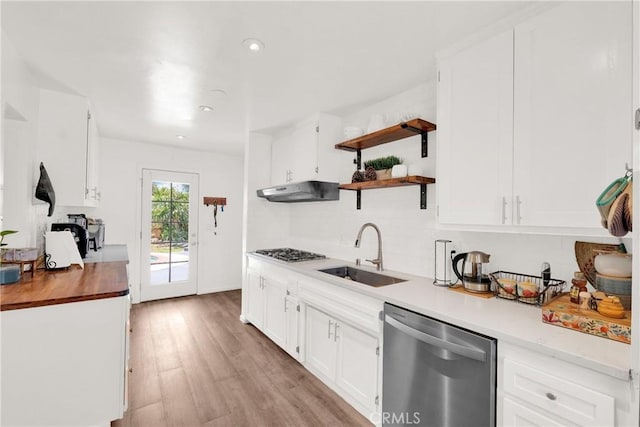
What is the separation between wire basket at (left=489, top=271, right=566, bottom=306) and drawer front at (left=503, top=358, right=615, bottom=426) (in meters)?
0.50

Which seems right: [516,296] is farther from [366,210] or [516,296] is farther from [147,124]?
[147,124]

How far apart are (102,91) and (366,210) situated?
2511 millimetres

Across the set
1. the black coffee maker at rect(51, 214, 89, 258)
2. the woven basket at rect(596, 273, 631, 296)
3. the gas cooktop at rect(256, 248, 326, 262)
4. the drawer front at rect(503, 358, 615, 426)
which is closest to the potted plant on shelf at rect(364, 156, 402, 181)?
the gas cooktop at rect(256, 248, 326, 262)

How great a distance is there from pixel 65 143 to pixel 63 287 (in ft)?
4.37

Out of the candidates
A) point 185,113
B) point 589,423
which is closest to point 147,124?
point 185,113

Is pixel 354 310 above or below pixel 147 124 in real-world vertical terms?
below

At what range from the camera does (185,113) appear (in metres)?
2.96

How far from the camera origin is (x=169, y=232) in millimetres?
4539

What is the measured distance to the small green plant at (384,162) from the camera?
7.75ft

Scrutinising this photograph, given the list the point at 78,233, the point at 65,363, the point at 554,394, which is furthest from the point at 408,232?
the point at 78,233

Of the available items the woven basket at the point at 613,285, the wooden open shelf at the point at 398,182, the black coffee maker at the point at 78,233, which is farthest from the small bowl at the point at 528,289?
the black coffee maker at the point at 78,233

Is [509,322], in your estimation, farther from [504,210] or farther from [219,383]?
[219,383]

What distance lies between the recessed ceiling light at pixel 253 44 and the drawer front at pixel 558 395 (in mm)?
2034

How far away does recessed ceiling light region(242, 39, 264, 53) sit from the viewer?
5.50 ft
